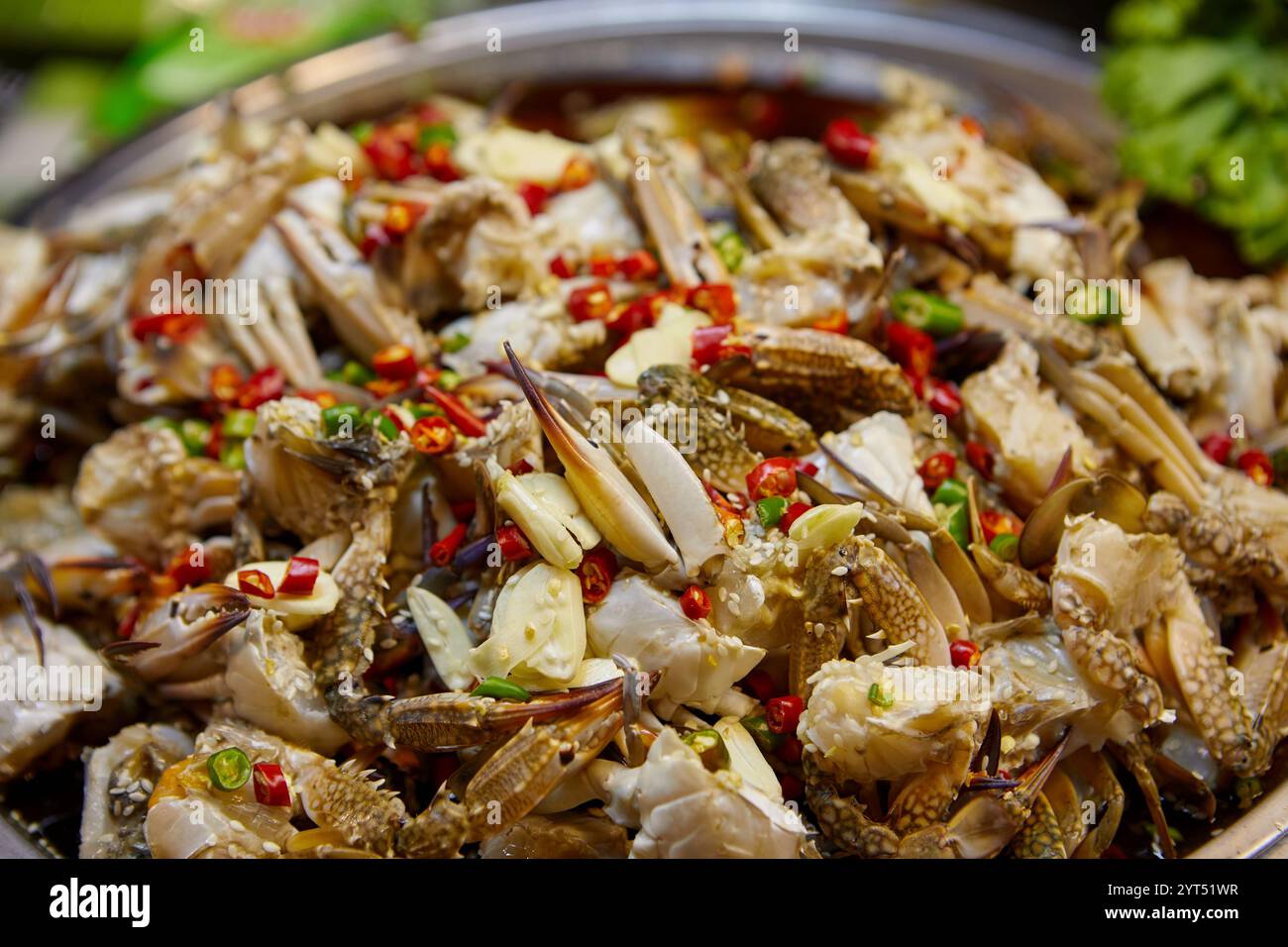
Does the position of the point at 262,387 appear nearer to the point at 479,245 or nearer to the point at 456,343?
the point at 456,343

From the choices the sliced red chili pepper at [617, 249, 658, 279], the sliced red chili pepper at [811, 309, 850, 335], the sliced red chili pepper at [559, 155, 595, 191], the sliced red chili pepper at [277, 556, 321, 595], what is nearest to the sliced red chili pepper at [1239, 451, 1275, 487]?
the sliced red chili pepper at [811, 309, 850, 335]

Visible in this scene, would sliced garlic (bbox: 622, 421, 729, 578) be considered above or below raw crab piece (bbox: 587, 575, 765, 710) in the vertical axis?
above

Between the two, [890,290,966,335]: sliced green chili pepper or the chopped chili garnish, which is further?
the chopped chili garnish

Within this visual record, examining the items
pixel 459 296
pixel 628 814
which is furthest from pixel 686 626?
pixel 459 296

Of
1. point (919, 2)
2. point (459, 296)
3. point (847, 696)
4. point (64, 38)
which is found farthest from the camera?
point (64, 38)

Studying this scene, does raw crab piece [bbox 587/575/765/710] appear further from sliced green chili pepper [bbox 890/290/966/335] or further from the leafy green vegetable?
the leafy green vegetable

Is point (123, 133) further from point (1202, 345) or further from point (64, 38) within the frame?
point (1202, 345)

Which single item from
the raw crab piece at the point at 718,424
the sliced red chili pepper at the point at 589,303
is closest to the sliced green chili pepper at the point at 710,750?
the raw crab piece at the point at 718,424

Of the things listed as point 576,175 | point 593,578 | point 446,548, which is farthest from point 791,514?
point 576,175
